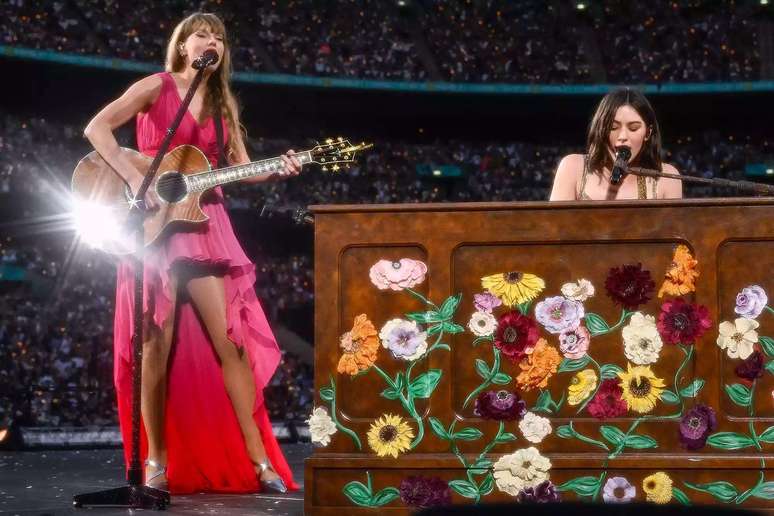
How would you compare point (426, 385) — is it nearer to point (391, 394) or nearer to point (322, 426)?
point (391, 394)

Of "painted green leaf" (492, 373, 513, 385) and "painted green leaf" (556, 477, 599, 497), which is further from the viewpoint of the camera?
"painted green leaf" (492, 373, 513, 385)

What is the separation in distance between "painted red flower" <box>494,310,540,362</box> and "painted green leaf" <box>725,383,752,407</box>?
1.69 feet

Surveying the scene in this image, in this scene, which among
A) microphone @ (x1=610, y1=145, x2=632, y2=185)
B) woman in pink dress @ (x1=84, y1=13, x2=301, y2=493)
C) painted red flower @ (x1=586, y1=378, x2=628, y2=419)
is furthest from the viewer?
woman in pink dress @ (x1=84, y1=13, x2=301, y2=493)

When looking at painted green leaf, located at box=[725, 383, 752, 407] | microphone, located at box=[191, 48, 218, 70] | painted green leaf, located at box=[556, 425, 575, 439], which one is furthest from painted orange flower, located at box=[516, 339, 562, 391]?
microphone, located at box=[191, 48, 218, 70]

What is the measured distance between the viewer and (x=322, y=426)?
2.80m

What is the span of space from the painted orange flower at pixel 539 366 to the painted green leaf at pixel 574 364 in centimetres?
2

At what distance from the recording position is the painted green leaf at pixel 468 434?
108 inches

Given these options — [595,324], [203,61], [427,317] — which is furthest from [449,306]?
[203,61]

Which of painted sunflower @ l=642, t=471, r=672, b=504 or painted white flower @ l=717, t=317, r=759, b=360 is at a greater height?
painted white flower @ l=717, t=317, r=759, b=360

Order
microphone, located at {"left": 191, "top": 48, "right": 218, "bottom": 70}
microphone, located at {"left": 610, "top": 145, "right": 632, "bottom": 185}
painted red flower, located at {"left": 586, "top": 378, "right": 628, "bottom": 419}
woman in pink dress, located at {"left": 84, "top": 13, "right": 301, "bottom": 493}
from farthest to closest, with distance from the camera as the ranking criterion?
1. woman in pink dress, located at {"left": 84, "top": 13, "right": 301, "bottom": 493}
2. microphone, located at {"left": 191, "top": 48, "right": 218, "bottom": 70}
3. microphone, located at {"left": 610, "top": 145, "right": 632, "bottom": 185}
4. painted red flower, located at {"left": 586, "top": 378, "right": 628, "bottom": 419}

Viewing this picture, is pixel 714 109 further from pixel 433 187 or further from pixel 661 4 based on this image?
pixel 433 187

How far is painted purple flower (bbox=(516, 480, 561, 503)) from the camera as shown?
2674mm

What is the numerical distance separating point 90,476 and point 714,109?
41.3ft

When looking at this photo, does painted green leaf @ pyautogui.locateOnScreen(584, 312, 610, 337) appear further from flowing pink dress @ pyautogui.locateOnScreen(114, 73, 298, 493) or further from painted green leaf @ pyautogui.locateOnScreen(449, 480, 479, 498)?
flowing pink dress @ pyautogui.locateOnScreen(114, 73, 298, 493)
